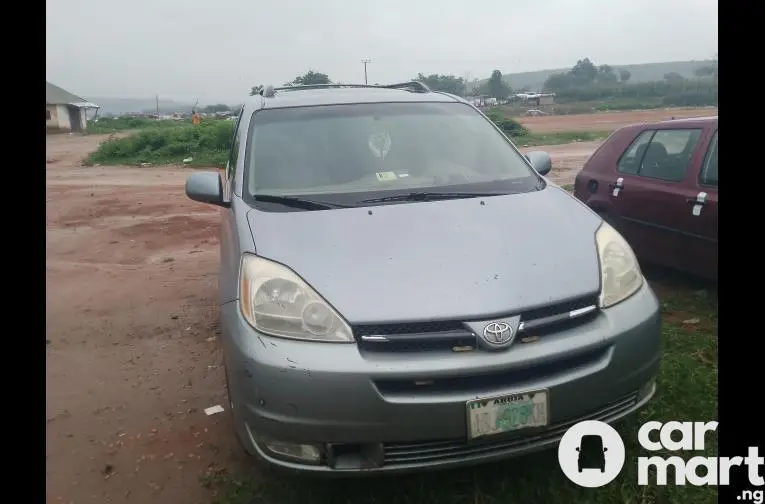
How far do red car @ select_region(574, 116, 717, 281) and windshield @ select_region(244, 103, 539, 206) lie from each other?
1.76 m

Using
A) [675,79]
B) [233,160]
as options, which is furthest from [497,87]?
[233,160]

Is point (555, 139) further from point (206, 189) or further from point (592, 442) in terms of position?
point (592, 442)

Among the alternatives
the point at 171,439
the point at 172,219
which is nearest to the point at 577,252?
the point at 171,439

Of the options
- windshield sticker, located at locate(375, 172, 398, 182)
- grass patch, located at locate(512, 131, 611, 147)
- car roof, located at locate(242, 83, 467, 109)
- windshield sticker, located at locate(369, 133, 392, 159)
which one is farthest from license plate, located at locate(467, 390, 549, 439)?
grass patch, located at locate(512, 131, 611, 147)

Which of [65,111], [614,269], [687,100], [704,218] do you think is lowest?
[614,269]

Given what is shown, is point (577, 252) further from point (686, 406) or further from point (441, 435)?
point (686, 406)

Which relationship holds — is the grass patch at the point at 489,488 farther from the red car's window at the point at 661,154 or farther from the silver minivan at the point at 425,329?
the red car's window at the point at 661,154

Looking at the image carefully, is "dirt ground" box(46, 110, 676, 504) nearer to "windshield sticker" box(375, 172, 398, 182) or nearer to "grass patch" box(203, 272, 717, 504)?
"grass patch" box(203, 272, 717, 504)

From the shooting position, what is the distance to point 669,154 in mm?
5035

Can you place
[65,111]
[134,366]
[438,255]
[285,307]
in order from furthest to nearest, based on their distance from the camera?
[65,111]
[134,366]
[438,255]
[285,307]

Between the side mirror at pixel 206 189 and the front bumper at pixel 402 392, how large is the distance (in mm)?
1224

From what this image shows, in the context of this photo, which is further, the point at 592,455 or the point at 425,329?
the point at 592,455

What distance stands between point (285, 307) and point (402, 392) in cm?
53
